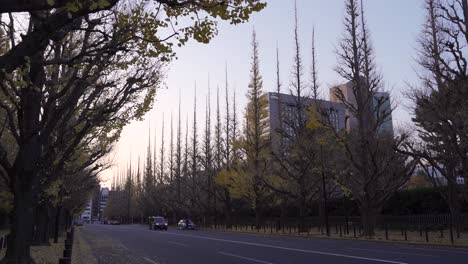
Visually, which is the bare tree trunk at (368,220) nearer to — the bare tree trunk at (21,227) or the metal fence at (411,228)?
the metal fence at (411,228)

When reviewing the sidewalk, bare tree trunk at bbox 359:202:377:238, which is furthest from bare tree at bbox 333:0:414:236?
the sidewalk

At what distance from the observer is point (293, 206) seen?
5188cm

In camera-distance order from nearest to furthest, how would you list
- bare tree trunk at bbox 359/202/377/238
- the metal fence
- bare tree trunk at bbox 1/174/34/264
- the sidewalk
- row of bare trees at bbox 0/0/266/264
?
row of bare trees at bbox 0/0/266/264 < bare tree trunk at bbox 1/174/34/264 < the sidewalk < the metal fence < bare tree trunk at bbox 359/202/377/238

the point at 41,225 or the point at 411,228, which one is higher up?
the point at 41,225

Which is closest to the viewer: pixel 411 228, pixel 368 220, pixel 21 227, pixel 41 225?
pixel 21 227

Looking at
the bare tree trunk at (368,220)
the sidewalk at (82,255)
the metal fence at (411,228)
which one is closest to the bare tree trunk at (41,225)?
the sidewalk at (82,255)

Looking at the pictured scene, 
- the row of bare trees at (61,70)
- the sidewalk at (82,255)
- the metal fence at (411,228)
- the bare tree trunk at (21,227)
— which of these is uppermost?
the row of bare trees at (61,70)

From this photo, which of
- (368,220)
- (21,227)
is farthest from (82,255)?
(368,220)

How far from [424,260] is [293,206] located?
38.8 meters

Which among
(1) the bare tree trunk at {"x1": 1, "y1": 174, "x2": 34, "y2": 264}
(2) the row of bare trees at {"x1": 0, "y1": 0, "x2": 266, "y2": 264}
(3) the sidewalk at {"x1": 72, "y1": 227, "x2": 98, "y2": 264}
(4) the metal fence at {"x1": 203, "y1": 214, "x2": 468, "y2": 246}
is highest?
(2) the row of bare trees at {"x1": 0, "y1": 0, "x2": 266, "y2": 264}

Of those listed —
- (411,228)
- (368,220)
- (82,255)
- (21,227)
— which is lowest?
(82,255)

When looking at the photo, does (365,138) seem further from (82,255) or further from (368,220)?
(82,255)

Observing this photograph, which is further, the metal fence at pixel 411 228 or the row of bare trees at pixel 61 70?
the metal fence at pixel 411 228

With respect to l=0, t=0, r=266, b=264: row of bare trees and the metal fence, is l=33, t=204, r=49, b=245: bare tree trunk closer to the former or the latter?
l=0, t=0, r=266, b=264: row of bare trees
